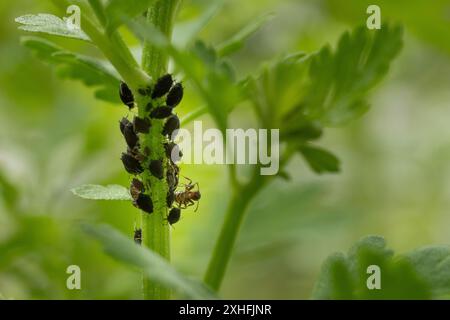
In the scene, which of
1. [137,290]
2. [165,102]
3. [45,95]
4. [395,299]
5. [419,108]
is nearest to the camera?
[395,299]

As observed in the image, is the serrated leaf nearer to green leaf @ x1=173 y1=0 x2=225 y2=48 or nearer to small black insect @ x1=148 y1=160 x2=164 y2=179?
small black insect @ x1=148 y1=160 x2=164 y2=179

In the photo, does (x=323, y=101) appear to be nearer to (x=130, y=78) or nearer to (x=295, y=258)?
(x=130, y=78)

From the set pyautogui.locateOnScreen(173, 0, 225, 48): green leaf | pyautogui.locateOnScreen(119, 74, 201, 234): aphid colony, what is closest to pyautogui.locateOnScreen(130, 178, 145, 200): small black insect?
pyautogui.locateOnScreen(119, 74, 201, 234): aphid colony

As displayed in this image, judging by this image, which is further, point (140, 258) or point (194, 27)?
point (194, 27)

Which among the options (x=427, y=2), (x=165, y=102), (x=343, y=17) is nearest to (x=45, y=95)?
(x=343, y=17)

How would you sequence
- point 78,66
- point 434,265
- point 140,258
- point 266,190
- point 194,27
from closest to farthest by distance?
1. point 140,258
2. point 434,265
3. point 78,66
4. point 194,27
5. point 266,190

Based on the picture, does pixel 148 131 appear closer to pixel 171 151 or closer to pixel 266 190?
pixel 171 151

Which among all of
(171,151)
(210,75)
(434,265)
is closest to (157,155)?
(171,151)
